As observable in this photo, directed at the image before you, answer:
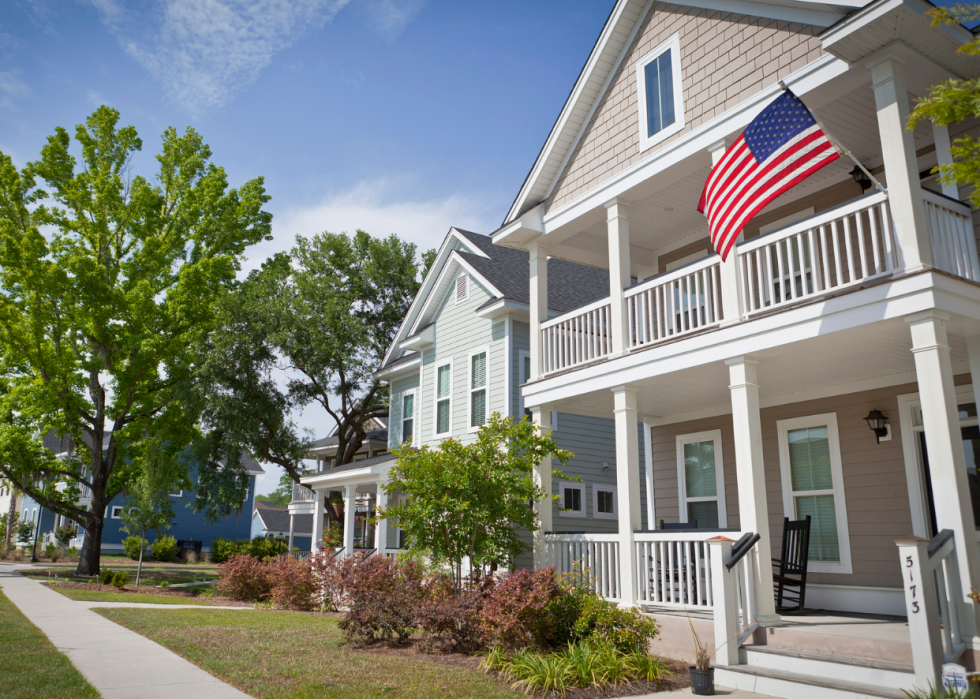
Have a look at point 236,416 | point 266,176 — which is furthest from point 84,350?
point 266,176

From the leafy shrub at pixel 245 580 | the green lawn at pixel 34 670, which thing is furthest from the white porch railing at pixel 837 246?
the leafy shrub at pixel 245 580

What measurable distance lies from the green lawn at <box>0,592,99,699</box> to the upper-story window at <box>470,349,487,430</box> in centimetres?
960

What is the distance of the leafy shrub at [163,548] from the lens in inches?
1336

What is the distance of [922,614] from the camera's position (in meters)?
5.46

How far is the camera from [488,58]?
11.9 meters

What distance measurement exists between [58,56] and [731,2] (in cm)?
1345

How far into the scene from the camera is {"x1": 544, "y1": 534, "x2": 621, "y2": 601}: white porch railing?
31.9ft

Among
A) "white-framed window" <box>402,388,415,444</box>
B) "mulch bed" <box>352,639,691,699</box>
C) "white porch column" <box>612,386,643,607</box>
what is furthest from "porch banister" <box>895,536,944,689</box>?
"white-framed window" <box>402,388,415,444</box>

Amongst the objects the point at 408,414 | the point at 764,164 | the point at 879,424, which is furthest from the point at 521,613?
the point at 408,414

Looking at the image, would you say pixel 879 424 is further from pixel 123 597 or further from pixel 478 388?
pixel 123 597

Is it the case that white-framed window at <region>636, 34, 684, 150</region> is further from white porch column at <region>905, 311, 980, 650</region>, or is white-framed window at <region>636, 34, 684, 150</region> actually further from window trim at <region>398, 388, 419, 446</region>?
window trim at <region>398, 388, 419, 446</region>

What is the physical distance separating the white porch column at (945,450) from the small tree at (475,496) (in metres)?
5.32

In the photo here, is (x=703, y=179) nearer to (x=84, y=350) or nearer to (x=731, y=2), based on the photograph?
(x=731, y=2)

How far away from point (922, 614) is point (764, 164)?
4576 mm
